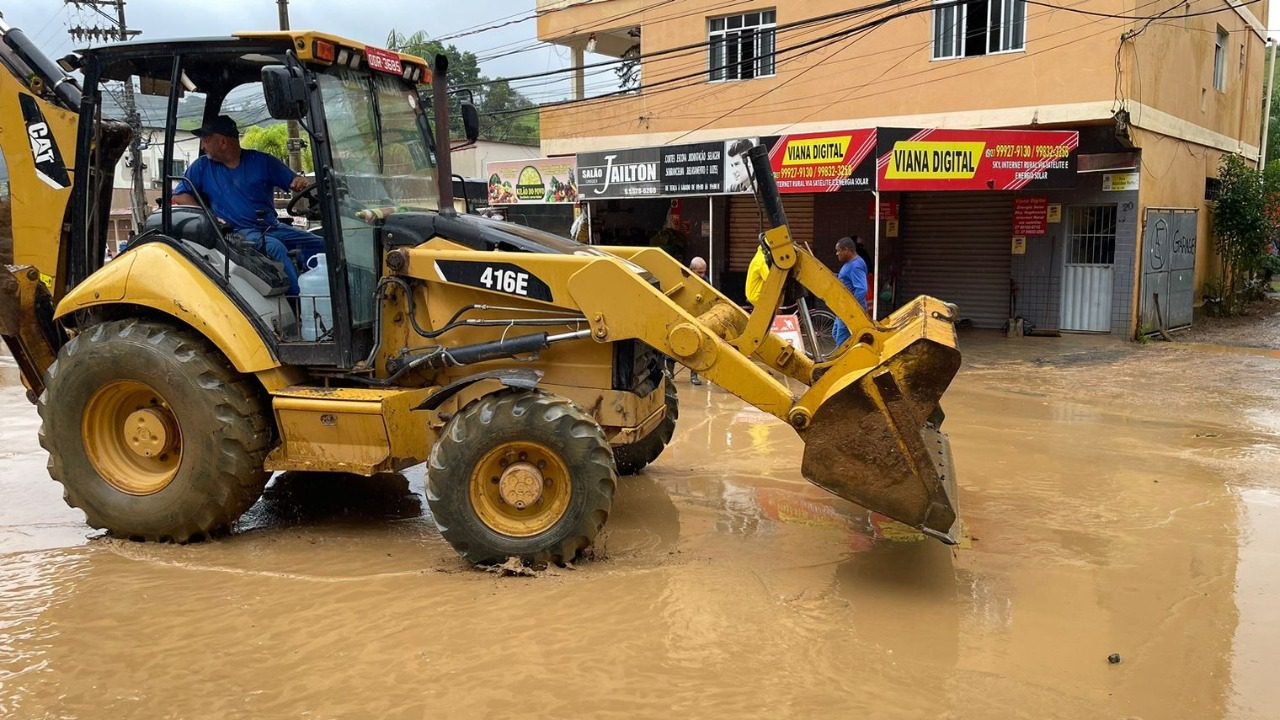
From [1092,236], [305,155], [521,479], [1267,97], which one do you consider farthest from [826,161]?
[1267,97]

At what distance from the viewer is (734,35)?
19875 millimetres

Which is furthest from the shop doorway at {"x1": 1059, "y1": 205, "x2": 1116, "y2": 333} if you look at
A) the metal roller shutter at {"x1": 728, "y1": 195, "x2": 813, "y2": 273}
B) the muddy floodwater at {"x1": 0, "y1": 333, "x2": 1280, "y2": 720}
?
the muddy floodwater at {"x1": 0, "y1": 333, "x2": 1280, "y2": 720}

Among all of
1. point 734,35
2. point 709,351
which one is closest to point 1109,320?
point 734,35

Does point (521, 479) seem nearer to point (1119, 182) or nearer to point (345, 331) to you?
point (345, 331)

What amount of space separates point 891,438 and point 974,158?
1020cm

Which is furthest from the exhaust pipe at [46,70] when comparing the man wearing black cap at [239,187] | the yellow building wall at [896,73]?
the yellow building wall at [896,73]

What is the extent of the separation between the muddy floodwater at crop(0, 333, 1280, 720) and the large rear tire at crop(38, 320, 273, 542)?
26cm

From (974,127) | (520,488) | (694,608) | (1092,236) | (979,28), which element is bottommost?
(694,608)

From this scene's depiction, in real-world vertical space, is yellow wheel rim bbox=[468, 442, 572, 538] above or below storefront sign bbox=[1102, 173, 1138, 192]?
below

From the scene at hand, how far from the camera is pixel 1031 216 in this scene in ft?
55.5

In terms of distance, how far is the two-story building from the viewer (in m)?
15.3

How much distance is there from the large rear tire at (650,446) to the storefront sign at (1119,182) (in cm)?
1122

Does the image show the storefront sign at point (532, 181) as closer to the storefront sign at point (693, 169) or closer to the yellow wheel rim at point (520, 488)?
the storefront sign at point (693, 169)

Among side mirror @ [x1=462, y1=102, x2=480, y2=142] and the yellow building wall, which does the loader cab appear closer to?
side mirror @ [x1=462, y1=102, x2=480, y2=142]
